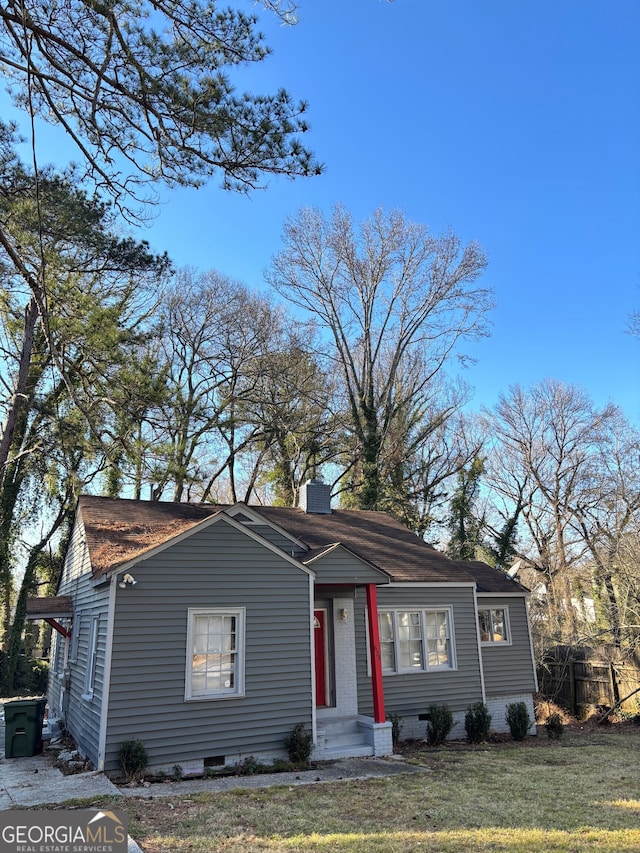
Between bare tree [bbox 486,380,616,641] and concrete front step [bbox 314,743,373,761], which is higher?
bare tree [bbox 486,380,616,641]

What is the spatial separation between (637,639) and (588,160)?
42.0 ft

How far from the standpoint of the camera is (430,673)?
12.8m

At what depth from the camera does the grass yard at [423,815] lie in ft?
17.1

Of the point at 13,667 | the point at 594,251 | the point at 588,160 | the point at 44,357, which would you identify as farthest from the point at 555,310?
the point at 13,667

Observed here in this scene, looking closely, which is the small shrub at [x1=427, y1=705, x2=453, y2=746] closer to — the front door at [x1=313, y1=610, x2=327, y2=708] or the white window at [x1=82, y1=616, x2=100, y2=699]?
the front door at [x1=313, y1=610, x2=327, y2=708]

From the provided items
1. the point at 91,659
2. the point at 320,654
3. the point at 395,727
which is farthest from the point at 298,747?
the point at 91,659

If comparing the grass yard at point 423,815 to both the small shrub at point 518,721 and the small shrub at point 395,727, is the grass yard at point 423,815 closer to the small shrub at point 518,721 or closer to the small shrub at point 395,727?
the small shrub at point 395,727

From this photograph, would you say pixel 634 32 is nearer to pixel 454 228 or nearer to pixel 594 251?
pixel 594 251

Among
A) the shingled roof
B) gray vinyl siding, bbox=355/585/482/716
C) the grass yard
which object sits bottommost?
the grass yard

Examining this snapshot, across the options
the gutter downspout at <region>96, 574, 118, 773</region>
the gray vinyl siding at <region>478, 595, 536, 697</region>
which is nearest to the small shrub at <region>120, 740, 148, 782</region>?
the gutter downspout at <region>96, 574, 118, 773</region>

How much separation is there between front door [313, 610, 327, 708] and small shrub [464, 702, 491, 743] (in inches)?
148

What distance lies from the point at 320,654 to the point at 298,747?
2.39 metres

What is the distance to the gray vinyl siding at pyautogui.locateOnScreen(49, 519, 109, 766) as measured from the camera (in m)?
8.87

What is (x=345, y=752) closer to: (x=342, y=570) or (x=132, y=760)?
(x=342, y=570)
